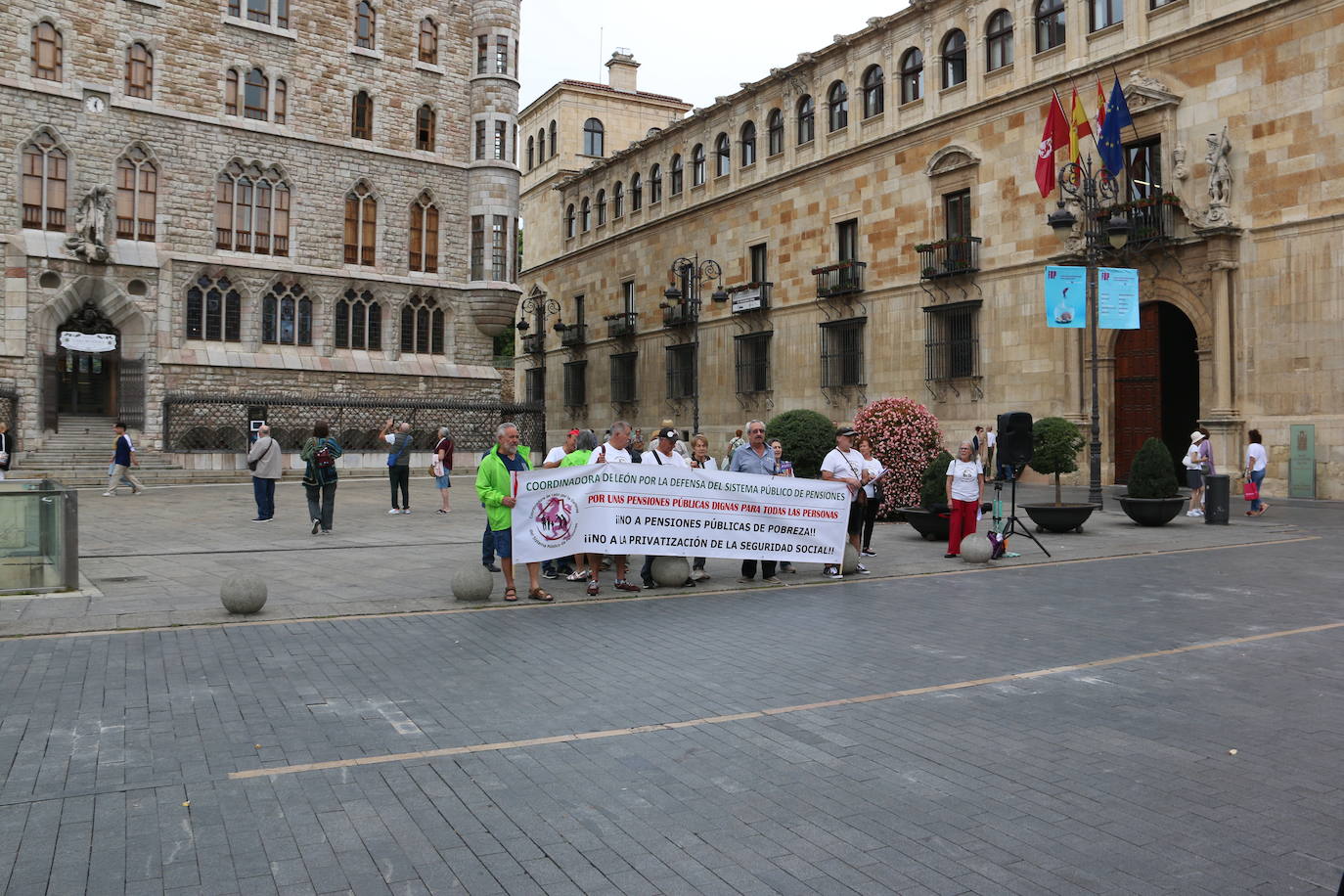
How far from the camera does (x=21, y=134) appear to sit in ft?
106

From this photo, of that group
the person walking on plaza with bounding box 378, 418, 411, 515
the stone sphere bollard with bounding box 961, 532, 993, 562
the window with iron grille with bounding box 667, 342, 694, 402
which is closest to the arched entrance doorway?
the stone sphere bollard with bounding box 961, 532, 993, 562

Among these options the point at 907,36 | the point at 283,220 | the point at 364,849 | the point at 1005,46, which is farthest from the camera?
the point at 283,220

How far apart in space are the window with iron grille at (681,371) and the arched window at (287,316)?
16.0 m

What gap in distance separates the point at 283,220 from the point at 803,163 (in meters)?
20.0

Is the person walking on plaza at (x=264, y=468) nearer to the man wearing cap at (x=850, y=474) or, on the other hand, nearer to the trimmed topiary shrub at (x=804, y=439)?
the trimmed topiary shrub at (x=804, y=439)

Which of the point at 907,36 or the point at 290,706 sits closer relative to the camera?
the point at 290,706

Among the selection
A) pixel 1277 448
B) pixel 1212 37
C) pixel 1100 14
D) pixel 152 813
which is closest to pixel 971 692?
pixel 152 813

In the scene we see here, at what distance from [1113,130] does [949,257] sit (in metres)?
8.22

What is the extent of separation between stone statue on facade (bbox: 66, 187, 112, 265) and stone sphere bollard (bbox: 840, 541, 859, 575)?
30.4 metres

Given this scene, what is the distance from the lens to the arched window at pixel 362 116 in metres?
38.8

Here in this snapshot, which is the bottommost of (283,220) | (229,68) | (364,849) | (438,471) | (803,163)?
(364,849)

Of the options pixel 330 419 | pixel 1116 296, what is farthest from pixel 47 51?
pixel 1116 296

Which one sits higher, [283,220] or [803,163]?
[803,163]

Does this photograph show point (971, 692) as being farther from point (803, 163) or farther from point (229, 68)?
point (229, 68)
